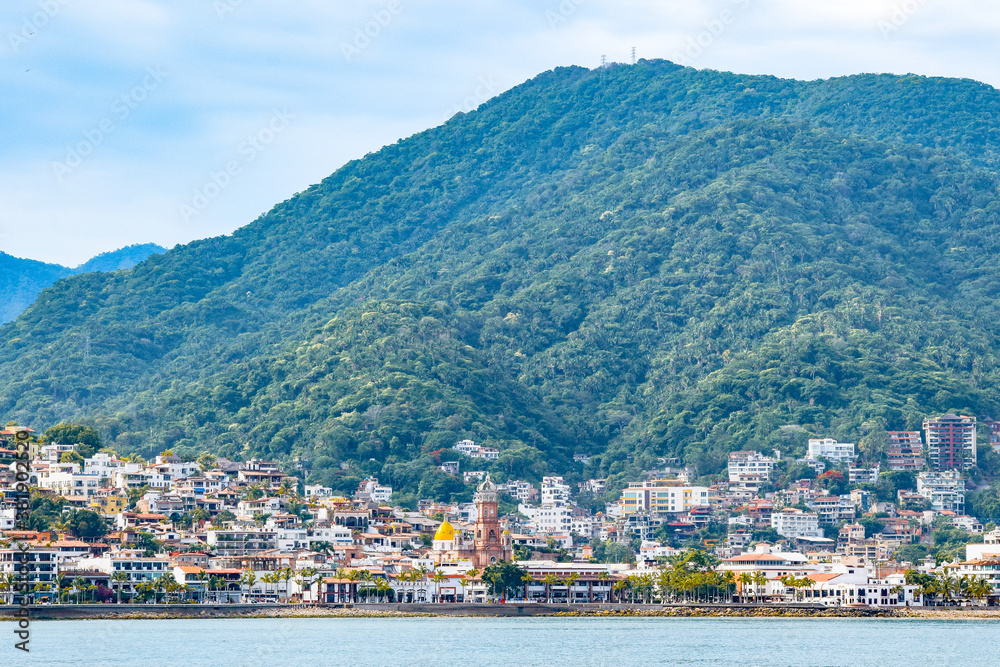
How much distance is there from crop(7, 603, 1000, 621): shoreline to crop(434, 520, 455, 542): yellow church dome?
1687 cm

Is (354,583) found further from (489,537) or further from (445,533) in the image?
(445,533)

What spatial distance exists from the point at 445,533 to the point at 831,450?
189 feet

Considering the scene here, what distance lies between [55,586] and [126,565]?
6.70m

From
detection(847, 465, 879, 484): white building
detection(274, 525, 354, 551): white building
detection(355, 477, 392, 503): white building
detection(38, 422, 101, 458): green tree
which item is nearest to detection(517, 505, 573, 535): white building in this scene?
detection(355, 477, 392, 503): white building

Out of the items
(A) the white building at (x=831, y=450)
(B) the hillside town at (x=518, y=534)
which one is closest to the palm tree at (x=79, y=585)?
(B) the hillside town at (x=518, y=534)

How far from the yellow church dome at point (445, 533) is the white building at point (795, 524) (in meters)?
38.5

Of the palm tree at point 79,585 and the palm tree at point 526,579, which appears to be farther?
the palm tree at point 526,579

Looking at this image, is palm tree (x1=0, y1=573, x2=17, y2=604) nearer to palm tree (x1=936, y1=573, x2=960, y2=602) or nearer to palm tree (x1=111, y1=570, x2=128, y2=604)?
palm tree (x1=111, y1=570, x2=128, y2=604)

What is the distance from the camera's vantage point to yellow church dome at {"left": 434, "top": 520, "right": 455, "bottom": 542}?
152 meters

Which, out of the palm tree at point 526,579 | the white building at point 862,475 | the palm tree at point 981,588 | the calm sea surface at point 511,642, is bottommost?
the calm sea surface at point 511,642

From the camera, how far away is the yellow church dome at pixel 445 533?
15225cm

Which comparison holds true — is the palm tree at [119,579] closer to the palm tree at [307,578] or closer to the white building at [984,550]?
the palm tree at [307,578]

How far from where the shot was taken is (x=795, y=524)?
7028 inches

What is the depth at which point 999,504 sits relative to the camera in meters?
183
